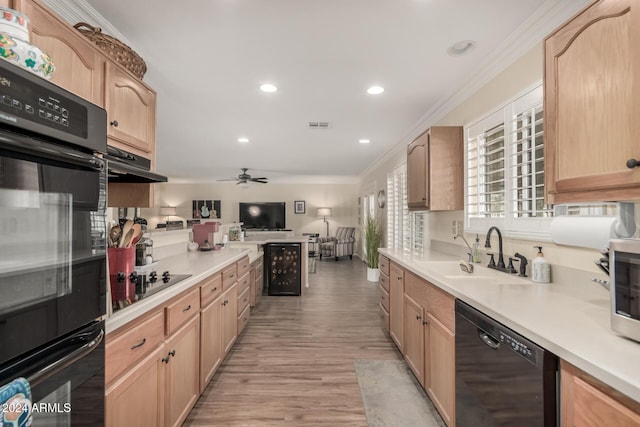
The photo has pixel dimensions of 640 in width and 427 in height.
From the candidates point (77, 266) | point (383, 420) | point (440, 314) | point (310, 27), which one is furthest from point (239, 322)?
point (310, 27)

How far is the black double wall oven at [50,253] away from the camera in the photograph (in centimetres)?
69

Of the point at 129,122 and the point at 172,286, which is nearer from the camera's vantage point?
the point at 172,286

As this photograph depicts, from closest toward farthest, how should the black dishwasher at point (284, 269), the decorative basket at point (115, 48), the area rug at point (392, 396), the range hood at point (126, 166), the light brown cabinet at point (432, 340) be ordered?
1. the range hood at point (126, 166)
2. the decorative basket at point (115, 48)
3. the light brown cabinet at point (432, 340)
4. the area rug at point (392, 396)
5. the black dishwasher at point (284, 269)

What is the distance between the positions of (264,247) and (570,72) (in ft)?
15.1

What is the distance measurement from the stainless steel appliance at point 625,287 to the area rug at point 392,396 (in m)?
1.36

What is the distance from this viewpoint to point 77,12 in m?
1.75

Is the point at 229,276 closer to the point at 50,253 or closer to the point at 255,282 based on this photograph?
the point at 255,282

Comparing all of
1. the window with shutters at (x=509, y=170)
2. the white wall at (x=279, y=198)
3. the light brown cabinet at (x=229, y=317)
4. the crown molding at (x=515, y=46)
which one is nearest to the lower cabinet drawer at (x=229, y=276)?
the light brown cabinet at (x=229, y=317)

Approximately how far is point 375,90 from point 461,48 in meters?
0.89

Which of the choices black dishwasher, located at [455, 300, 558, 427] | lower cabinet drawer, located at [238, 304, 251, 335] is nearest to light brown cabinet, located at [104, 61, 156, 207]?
lower cabinet drawer, located at [238, 304, 251, 335]

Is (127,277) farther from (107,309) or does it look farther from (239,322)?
(239,322)

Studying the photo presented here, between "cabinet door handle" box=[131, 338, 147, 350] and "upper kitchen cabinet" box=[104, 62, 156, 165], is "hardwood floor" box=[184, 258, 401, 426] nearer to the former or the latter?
"cabinet door handle" box=[131, 338, 147, 350]

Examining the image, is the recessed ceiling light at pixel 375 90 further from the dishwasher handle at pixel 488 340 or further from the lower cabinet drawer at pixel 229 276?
the dishwasher handle at pixel 488 340

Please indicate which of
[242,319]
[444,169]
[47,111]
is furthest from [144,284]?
[444,169]
